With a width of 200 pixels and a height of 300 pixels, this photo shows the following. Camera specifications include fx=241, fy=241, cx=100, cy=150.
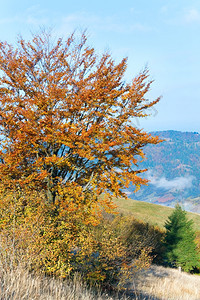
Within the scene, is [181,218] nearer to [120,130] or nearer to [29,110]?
[120,130]

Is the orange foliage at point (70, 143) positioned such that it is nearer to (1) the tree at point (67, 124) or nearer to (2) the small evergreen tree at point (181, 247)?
(1) the tree at point (67, 124)

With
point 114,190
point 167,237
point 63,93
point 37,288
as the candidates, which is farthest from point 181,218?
point 37,288

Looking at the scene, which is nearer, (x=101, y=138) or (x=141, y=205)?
(x=101, y=138)

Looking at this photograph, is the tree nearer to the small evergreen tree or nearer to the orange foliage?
the orange foliage

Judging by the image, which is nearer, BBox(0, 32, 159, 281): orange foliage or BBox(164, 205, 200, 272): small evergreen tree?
BBox(0, 32, 159, 281): orange foliage

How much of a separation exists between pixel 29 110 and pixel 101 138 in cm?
397

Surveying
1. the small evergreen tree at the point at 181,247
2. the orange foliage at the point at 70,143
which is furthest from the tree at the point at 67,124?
the small evergreen tree at the point at 181,247

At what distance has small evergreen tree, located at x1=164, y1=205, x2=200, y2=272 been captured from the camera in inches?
1146

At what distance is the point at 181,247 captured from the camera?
29344 millimetres

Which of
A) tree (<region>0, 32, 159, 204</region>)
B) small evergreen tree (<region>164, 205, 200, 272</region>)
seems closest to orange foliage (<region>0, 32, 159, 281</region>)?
tree (<region>0, 32, 159, 204</region>)

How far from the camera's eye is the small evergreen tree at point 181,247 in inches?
1146

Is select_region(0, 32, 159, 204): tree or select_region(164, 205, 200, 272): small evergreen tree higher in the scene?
select_region(0, 32, 159, 204): tree

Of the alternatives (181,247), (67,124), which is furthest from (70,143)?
(181,247)

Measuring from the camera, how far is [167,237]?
30172mm
